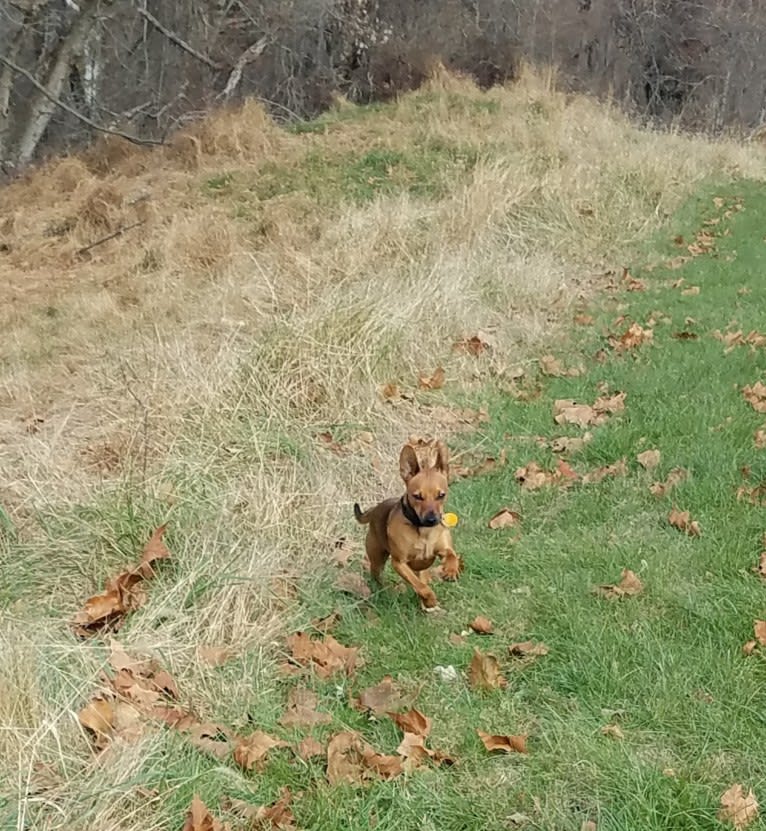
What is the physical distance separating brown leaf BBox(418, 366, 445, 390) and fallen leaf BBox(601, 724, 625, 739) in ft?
13.1

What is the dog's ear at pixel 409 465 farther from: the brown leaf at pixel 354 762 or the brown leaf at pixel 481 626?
the brown leaf at pixel 354 762

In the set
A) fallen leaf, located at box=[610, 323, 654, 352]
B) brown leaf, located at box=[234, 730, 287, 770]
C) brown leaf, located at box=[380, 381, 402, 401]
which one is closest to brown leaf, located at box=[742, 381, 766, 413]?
fallen leaf, located at box=[610, 323, 654, 352]

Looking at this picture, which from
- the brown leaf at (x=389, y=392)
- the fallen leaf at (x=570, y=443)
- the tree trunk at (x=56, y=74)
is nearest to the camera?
the fallen leaf at (x=570, y=443)

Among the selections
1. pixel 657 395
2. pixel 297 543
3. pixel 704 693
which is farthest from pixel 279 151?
pixel 704 693

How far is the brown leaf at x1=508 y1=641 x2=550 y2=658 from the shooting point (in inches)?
150

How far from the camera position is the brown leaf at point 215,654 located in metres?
3.81

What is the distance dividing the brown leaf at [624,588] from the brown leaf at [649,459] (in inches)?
51.5

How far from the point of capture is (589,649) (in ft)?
12.2

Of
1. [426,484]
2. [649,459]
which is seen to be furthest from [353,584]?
[649,459]

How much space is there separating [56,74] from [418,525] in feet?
50.8

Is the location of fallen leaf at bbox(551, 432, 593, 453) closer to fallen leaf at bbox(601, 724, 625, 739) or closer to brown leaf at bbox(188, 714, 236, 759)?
fallen leaf at bbox(601, 724, 625, 739)

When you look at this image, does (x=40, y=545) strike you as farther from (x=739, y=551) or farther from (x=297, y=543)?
(x=739, y=551)

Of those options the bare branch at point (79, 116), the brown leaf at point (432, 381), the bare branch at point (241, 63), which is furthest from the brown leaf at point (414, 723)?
the bare branch at point (241, 63)

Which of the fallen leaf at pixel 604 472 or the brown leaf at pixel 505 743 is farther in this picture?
the fallen leaf at pixel 604 472
